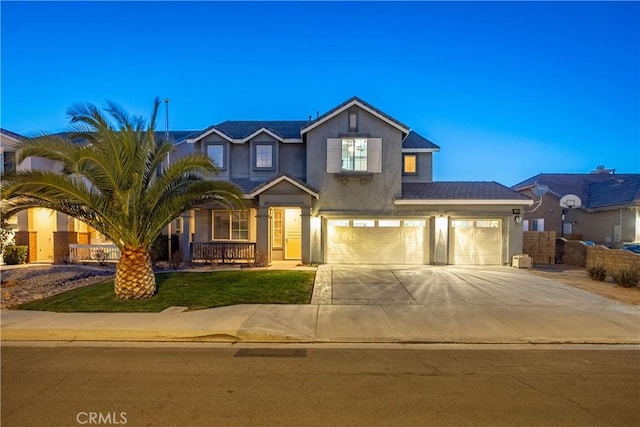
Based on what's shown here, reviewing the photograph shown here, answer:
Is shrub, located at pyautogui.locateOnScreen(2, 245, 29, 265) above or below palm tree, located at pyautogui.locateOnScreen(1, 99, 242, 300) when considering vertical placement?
below

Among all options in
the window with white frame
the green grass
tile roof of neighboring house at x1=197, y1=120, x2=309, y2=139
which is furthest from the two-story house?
the green grass

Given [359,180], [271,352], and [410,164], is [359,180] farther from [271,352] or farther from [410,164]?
[271,352]

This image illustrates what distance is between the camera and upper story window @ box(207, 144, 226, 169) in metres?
18.3

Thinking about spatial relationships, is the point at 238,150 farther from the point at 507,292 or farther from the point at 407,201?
the point at 507,292

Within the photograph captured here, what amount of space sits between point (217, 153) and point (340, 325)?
13649 millimetres

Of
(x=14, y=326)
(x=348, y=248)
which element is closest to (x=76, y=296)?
(x=14, y=326)

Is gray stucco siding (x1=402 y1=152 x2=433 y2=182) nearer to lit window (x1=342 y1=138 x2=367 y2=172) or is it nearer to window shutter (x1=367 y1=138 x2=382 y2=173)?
window shutter (x1=367 y1=138 x2=382 y2=173)

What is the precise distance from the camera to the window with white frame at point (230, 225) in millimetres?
17672

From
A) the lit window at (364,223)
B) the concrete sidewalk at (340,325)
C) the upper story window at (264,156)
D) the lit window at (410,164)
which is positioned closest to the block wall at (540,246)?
the lit window at (410,164)

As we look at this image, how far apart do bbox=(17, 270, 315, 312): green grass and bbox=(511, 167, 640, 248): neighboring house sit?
16305 millimetres

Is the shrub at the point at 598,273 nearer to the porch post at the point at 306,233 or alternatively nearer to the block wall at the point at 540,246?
the block wall at the point at 540,246

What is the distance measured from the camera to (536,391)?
4637 mm

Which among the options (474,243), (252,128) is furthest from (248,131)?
(474,243)

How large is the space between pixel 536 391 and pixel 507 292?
6878mm
